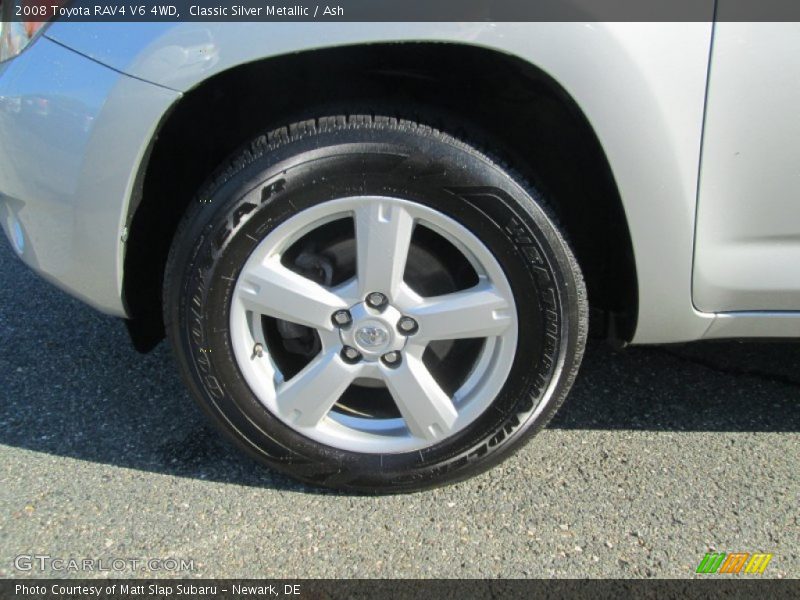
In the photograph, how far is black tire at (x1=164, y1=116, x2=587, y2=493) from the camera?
182 centimetres

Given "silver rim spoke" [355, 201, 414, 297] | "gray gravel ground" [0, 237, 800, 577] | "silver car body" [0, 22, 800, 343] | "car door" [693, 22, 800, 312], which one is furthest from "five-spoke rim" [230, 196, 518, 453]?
"car door" [693, 22, 800, 312]

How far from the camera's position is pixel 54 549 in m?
1.92

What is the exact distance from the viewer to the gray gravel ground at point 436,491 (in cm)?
193

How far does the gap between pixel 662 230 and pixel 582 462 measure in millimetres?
766

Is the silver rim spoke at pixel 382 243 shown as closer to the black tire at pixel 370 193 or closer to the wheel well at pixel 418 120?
the black tire at pixel 370 193

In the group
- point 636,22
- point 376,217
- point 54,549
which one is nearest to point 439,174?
point 376,217

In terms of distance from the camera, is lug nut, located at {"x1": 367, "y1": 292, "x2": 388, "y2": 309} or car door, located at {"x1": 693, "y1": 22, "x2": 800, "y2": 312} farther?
lug nut, located at {"x1": 367, "y1": 292, "x2": 388, "y2": 309}

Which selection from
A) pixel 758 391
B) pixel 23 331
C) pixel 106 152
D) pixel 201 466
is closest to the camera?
pixel 106 152

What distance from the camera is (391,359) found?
6.51 ft

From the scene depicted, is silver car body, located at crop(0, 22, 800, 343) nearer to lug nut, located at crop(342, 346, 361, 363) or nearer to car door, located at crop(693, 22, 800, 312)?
car door, located at crop(693, 22, 800, 312)

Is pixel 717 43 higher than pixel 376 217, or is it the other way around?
pixel 717 43

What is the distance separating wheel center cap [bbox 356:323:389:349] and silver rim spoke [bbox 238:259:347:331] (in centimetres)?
8

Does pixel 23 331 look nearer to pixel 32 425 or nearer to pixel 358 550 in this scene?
pixel 32 425

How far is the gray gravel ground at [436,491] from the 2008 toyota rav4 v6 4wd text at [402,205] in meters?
0.15
